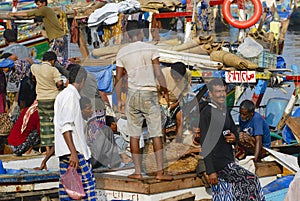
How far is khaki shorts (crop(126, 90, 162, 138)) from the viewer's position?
6758 mm

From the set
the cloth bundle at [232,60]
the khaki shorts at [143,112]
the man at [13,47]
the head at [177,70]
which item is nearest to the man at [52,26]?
the man at [13,47]

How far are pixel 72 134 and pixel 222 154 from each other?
1.29 meters

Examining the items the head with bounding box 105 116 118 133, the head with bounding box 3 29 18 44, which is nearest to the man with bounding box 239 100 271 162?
the head with bounding box 105 116 118 133

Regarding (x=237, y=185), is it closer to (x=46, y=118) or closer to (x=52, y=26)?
(x=46, y=118)

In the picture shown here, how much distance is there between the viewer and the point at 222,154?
6227 mm

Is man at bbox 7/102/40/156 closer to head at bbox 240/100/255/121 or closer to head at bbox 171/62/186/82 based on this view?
head at bbox 171/62/186/82

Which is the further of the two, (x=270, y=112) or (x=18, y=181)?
(x=270, y=112)

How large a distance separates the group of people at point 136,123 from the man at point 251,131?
0.4 inches

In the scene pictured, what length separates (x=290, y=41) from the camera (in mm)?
28625

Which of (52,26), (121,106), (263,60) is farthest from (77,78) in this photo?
(52,26)

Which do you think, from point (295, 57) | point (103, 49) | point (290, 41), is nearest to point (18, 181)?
point (103, 49)

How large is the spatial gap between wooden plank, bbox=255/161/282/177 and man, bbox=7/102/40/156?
106 inches

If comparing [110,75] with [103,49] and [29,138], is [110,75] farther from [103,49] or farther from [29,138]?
[29,138]

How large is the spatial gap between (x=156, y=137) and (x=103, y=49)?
3.29 metres
